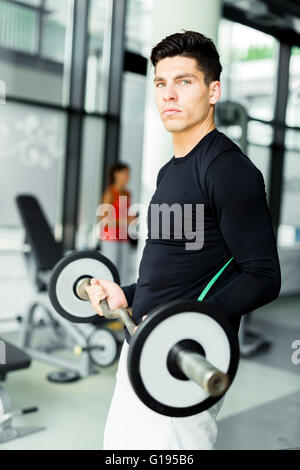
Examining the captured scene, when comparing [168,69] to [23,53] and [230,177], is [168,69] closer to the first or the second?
[230,177]

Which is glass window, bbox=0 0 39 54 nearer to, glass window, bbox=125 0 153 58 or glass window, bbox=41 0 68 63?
glass window, bbox=41 0 68 63

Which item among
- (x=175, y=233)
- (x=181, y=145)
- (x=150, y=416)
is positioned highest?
(x=181, y=145)

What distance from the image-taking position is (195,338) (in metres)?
0.85

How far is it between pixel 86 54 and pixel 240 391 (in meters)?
2.87

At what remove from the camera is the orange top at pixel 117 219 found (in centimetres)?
412

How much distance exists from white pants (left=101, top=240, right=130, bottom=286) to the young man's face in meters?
3.23

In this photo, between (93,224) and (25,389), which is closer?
(25,389)

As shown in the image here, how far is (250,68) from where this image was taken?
595 cm

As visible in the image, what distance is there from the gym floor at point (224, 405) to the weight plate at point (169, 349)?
156 cm

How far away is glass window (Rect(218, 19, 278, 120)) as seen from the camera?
18.7 ft

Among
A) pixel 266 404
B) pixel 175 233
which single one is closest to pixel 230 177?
pixel 175 233

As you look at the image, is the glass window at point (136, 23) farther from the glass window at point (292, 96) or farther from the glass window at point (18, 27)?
the glass window at point (292, 96)
